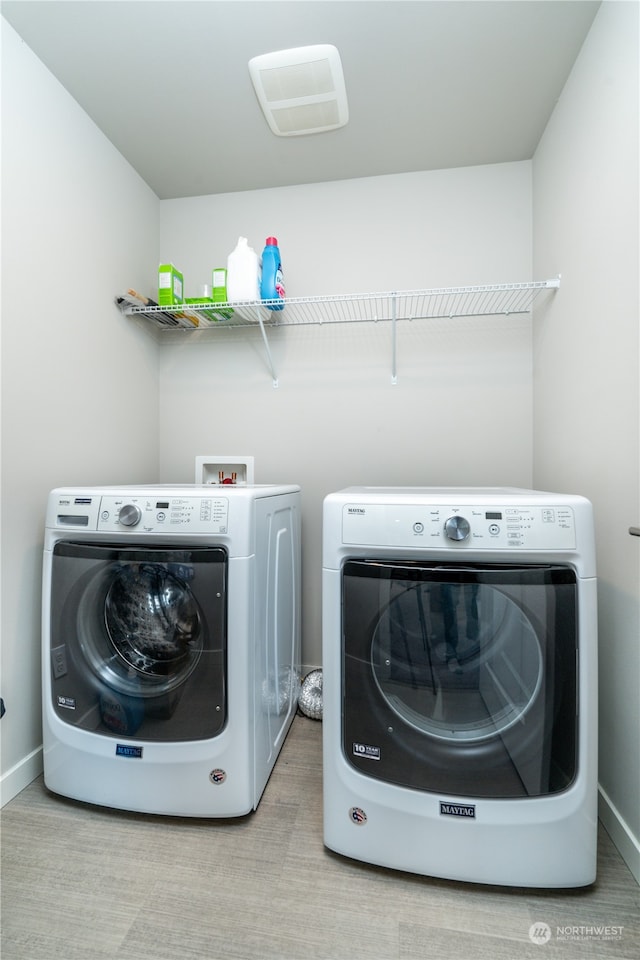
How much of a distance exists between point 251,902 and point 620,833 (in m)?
1.02

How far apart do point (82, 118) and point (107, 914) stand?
2657 mm

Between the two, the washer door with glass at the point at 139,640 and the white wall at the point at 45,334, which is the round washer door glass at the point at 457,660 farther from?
the white wall at the point at 45,334

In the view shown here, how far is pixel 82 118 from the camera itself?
1.64 meters

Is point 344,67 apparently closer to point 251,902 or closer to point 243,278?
point 243,278

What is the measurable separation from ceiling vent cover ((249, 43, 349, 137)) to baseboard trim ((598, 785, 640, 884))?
2.56m

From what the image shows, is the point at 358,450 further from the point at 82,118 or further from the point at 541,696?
the point at 82,118

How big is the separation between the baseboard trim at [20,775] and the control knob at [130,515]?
0.92 metres

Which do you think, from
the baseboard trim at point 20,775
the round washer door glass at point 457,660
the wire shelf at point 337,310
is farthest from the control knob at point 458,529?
the baseboard trim at point 20,775

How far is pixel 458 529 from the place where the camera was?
3.28 feet

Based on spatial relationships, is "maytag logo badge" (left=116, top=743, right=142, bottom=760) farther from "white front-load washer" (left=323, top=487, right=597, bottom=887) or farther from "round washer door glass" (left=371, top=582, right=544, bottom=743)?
"round washer door glass" (left=371, top=582, right=544, bottom=743)

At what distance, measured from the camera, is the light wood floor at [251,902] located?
0.91m

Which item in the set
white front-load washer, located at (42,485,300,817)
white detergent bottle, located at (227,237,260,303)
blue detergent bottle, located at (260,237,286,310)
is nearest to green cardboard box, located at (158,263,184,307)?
white detergent bottle, located at (227,237,260,303)

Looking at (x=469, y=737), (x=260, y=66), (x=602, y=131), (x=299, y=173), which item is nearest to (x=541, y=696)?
(x=469, y=737)

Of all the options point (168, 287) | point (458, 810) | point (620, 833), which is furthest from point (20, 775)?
point (168, 287)
